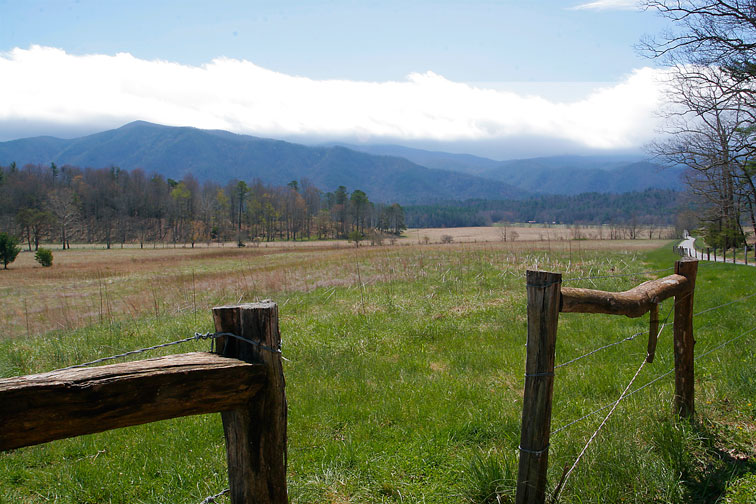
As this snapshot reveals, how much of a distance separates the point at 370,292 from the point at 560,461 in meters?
12.5

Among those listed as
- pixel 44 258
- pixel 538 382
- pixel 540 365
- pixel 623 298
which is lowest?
pixel 44 258

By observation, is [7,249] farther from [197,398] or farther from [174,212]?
[174,212]

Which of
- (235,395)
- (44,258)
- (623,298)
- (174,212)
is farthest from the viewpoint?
(174,212)

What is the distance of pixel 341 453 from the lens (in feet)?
14.7

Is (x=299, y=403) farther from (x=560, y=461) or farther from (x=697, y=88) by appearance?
(x=697, y=88)

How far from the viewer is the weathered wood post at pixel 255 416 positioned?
2252 mm

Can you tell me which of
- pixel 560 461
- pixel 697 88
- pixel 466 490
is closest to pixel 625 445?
pixel 560 461

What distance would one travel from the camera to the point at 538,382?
2.96 meters

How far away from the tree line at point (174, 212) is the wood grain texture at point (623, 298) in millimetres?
89343

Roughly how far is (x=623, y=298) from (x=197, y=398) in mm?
3123

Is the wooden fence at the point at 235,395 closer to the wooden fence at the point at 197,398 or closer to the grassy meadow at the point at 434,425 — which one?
the wooden fence at the point at 197,398

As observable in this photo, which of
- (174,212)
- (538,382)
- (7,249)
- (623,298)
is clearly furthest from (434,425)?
(174,212)

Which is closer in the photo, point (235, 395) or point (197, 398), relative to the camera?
point (197, 398)

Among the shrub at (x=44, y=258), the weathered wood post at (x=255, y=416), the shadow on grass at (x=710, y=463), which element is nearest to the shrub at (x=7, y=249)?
the shrub at (x=44, y=258)
